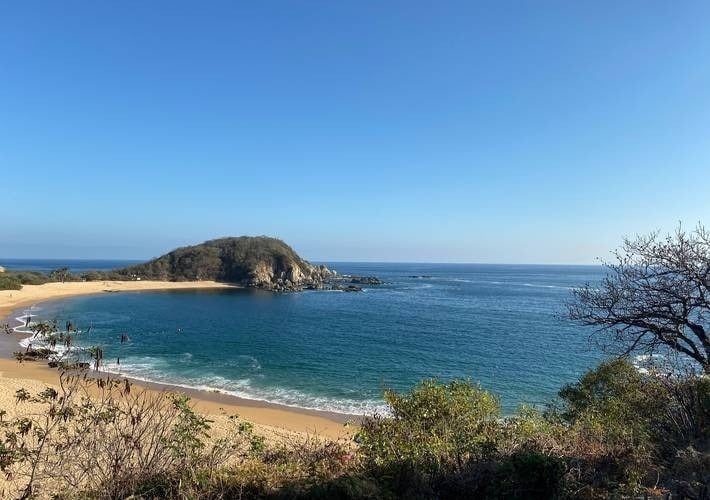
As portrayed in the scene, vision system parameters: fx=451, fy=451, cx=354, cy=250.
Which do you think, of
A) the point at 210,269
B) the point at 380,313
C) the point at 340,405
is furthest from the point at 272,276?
the point at 340,405

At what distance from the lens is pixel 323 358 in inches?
1431

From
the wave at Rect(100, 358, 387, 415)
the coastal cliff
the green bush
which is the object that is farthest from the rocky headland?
the wave at Rect(100, 358, 387, 415)

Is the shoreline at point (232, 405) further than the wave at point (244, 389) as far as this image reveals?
No

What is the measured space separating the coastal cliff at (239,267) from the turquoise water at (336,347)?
152 feet

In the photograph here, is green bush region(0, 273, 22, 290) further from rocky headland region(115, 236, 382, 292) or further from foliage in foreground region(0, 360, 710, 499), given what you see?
foliage in foreground region(0, 360, 710, 499)

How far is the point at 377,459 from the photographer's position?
7660mm

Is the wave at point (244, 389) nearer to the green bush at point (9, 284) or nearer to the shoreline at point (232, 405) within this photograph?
the shoreline at point (232, 405)

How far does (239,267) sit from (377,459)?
122631mm

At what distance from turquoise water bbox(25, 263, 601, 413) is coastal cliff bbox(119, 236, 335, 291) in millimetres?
46273

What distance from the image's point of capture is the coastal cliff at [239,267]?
120812 millimetres

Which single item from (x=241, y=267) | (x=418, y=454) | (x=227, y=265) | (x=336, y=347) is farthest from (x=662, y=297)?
(x=227, y=265)

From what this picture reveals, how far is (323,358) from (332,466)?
2913 centimetres

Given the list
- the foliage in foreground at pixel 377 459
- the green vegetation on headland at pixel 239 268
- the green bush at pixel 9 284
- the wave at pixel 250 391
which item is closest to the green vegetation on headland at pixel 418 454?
the foliage in foreground at pixel 377 459

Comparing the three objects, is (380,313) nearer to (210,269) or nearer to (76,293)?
(76,293)
